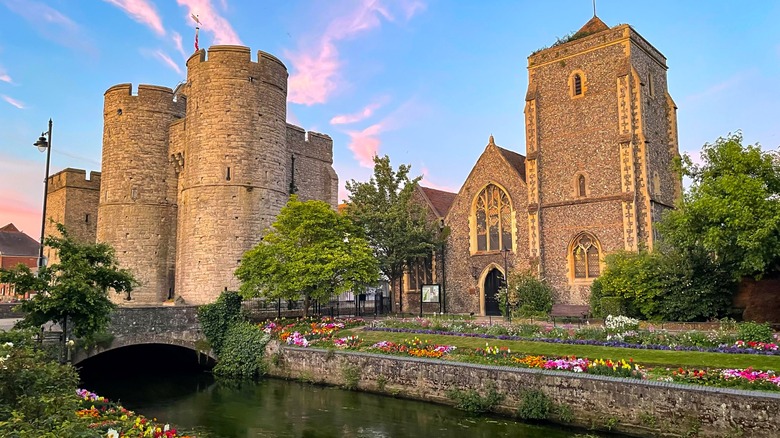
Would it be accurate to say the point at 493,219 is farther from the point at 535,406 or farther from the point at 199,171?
the point at 535,406

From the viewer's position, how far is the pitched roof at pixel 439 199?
36.3m

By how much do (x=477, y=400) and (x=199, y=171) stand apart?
22.3m

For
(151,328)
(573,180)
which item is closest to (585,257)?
(573,180)

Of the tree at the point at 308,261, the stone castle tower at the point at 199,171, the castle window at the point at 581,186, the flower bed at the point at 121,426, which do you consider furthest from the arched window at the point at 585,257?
the flower bed at the point at 121,426

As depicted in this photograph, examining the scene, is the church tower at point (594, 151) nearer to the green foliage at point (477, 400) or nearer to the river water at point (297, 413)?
the green foliage at point (477, 400)

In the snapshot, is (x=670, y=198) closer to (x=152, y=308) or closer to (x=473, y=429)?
(x=473, y=429)

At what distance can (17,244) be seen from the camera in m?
70.8

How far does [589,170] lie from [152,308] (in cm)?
2162

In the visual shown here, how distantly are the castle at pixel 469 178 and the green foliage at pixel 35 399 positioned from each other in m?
22.2

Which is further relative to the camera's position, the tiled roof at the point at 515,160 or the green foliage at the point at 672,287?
the tiled roof at the point at 515,160

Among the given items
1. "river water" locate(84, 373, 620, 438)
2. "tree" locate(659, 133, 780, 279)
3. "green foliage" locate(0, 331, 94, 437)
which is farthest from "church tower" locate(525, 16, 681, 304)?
"green foliage" locate(0, 331, 94, 437)

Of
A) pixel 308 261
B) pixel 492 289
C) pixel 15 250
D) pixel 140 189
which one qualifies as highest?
pixel 140 189

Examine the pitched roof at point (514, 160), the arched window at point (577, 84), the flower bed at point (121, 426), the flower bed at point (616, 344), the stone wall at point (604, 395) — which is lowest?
the stone wall at point (604, 395)

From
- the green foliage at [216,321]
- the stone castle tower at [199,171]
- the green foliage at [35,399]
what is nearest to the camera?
the green foliage at [35,399]
